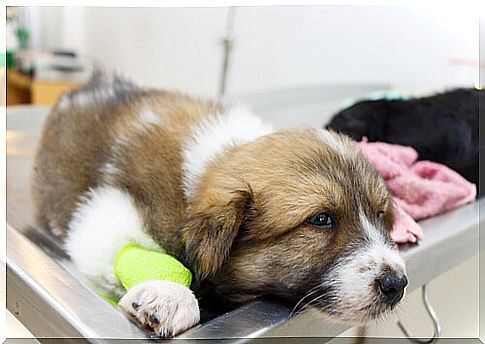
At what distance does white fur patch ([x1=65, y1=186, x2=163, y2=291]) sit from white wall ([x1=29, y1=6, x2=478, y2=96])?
0.51m

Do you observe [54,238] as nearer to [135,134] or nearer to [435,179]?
[135,134]

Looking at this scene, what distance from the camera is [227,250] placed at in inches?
31.5

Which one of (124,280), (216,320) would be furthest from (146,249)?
(216,320)

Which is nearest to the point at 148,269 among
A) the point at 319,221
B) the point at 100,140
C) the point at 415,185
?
the point at 319,221

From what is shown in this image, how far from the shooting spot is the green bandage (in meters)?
0.80

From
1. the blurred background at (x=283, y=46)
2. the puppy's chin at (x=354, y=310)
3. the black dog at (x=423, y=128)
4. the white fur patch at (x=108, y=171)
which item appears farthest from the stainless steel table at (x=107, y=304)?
the blurred background at (x=283, y=46)

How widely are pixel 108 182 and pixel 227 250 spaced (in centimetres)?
28

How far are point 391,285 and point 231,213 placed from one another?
21 centimetres

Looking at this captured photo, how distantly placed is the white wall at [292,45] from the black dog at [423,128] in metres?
0.21

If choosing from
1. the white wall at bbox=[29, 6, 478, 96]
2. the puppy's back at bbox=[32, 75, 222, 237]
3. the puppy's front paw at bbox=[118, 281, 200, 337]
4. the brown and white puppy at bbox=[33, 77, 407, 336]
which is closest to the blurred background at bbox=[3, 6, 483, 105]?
the white wall at bbox=[29, 6, 478, 96]

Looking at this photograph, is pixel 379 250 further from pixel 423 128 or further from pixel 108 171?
pixel 423 128

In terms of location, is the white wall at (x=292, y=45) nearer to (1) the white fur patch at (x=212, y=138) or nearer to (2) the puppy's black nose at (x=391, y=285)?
(1) the white fur patch at (x=212, y=138)

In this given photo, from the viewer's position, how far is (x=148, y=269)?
0.80 metres

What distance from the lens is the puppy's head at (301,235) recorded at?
0.76 metres
